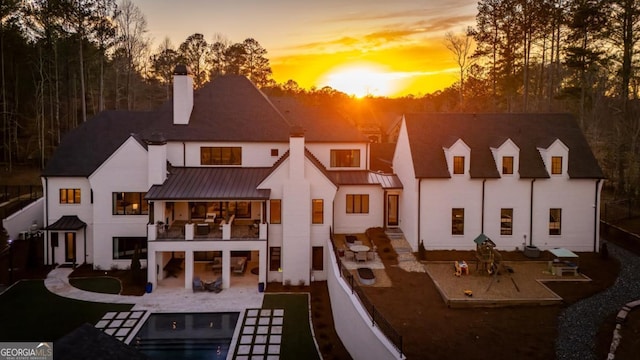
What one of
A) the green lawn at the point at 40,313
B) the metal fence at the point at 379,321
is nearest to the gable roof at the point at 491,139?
the metal fence at the point at 379,321

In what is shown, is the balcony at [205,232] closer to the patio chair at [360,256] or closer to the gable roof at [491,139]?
the patio chair at [360,256]

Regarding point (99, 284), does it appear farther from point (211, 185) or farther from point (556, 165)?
point (556, 165)

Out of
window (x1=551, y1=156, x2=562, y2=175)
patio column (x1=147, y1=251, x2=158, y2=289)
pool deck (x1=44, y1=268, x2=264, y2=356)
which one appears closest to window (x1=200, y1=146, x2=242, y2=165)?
patio column (x1=147, y1=251, x2=158, y2=289)

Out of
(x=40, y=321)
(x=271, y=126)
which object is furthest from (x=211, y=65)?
(x=40, y=321)

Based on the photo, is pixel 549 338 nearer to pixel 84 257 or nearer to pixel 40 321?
pixel 40 321

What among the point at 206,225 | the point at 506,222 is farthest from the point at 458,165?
the point at 206,225

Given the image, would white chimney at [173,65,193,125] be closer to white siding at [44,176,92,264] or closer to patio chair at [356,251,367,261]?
white siding at [44,176,92,264]
